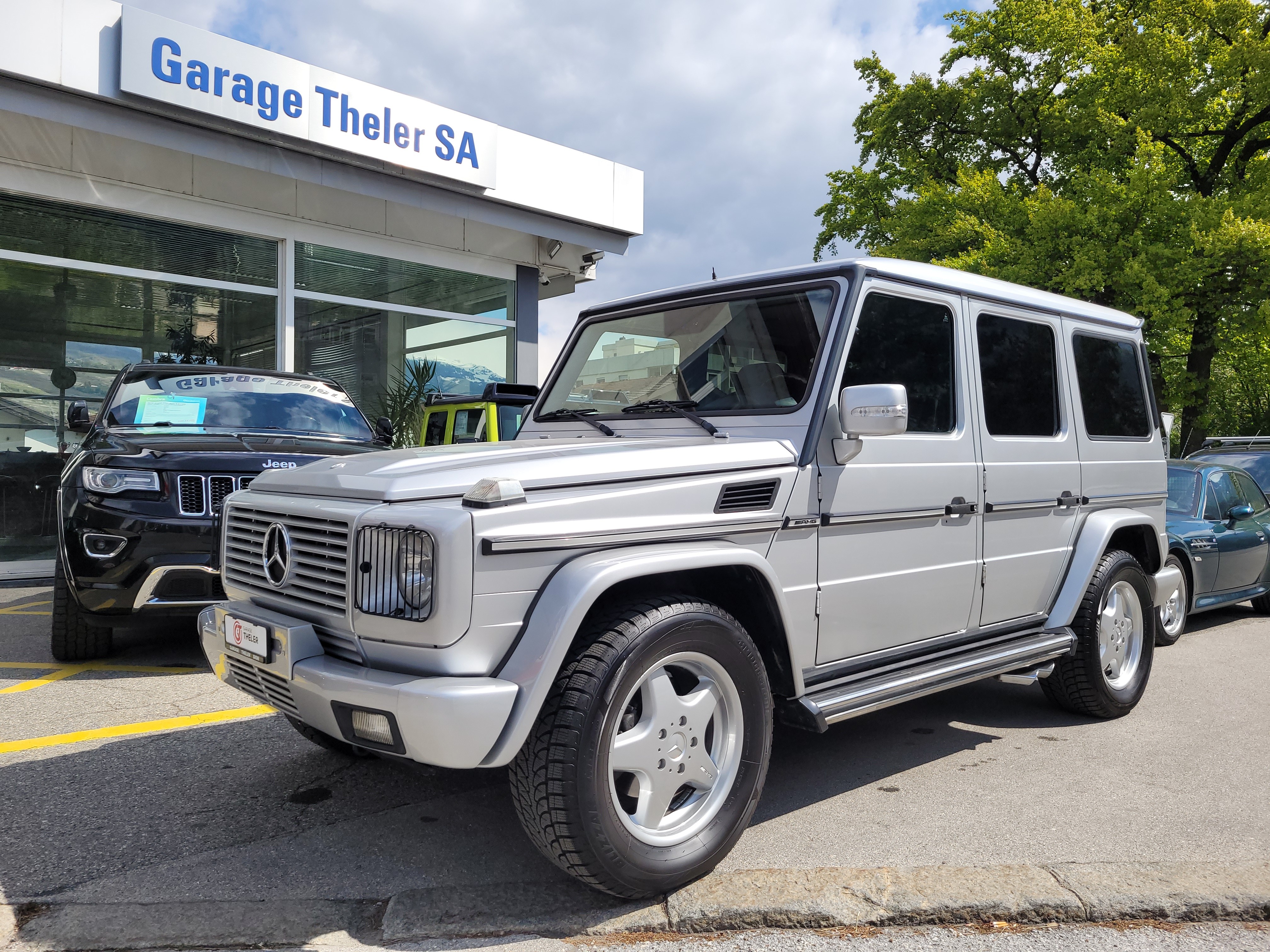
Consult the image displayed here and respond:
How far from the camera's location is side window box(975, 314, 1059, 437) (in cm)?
413

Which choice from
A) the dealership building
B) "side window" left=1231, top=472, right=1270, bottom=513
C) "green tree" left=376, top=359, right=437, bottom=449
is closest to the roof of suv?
"side window" left=1231, top=472, right=1270, bottom=513

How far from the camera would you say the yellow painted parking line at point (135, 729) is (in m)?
4.19

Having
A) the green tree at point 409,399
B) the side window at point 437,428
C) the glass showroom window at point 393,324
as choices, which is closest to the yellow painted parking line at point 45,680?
the side window at point 437,428

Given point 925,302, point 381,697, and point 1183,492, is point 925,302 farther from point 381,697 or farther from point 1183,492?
point 1183,492

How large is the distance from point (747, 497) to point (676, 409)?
74 cm

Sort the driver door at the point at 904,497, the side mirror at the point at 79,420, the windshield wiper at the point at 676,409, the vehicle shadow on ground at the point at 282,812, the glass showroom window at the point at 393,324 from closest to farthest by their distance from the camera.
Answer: the vehicle shadow on ground at the point at 282,812 < the driver door at the point at 904,497 < the windshield wiper at the point at 676,409 < the side mirror at the point at 79,420 < the glass showroom window at the point at 393,324

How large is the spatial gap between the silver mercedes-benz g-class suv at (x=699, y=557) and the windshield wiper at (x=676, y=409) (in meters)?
0.02

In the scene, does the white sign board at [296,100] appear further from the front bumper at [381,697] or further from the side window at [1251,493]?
the side window at [1251,493]

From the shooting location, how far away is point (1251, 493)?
8453mm

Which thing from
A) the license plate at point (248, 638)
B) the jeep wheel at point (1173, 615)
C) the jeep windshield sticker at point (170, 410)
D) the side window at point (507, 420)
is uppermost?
the side window at point (507, 420)

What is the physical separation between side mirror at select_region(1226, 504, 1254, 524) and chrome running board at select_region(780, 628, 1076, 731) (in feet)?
14.0

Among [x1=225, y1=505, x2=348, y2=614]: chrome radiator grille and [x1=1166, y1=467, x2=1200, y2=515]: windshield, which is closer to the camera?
[x1=225, y1=505, x2=348, y2=614]: chrome radiator grille

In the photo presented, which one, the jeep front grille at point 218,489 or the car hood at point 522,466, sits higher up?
the car hood at point 522,466

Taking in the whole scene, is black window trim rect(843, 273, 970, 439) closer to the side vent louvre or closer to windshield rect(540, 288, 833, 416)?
windshield rect(540, 288, 833, 416)
